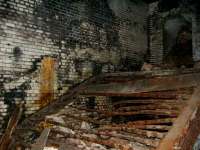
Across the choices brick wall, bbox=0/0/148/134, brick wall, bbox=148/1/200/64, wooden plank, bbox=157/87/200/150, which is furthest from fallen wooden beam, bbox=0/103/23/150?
brick wall, bbox=148/1/200/64

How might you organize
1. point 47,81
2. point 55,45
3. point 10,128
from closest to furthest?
point 10,128, point 47,81, point 55,45

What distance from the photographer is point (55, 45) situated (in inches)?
243

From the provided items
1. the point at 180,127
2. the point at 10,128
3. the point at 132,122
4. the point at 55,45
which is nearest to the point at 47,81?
the point at 55,45

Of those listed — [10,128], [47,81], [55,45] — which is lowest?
[10,128]

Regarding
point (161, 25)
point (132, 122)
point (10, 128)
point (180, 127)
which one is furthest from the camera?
point (161, 25)

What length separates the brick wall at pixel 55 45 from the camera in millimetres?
5328

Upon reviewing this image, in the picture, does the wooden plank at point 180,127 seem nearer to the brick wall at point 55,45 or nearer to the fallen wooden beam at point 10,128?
the fallen wooden beam at point 10,128

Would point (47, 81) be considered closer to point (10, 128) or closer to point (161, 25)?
point (10, 128)

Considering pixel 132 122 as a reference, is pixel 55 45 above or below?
above

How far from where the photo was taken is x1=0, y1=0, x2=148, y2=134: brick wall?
210 inches

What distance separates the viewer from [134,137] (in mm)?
4027

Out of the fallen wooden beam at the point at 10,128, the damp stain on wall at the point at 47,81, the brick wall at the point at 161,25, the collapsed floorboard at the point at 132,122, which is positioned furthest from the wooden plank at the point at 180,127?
the brick wall at the point at 161,25

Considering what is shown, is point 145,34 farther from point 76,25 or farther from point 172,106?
point 172,106

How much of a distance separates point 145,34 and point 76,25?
10.6ft
